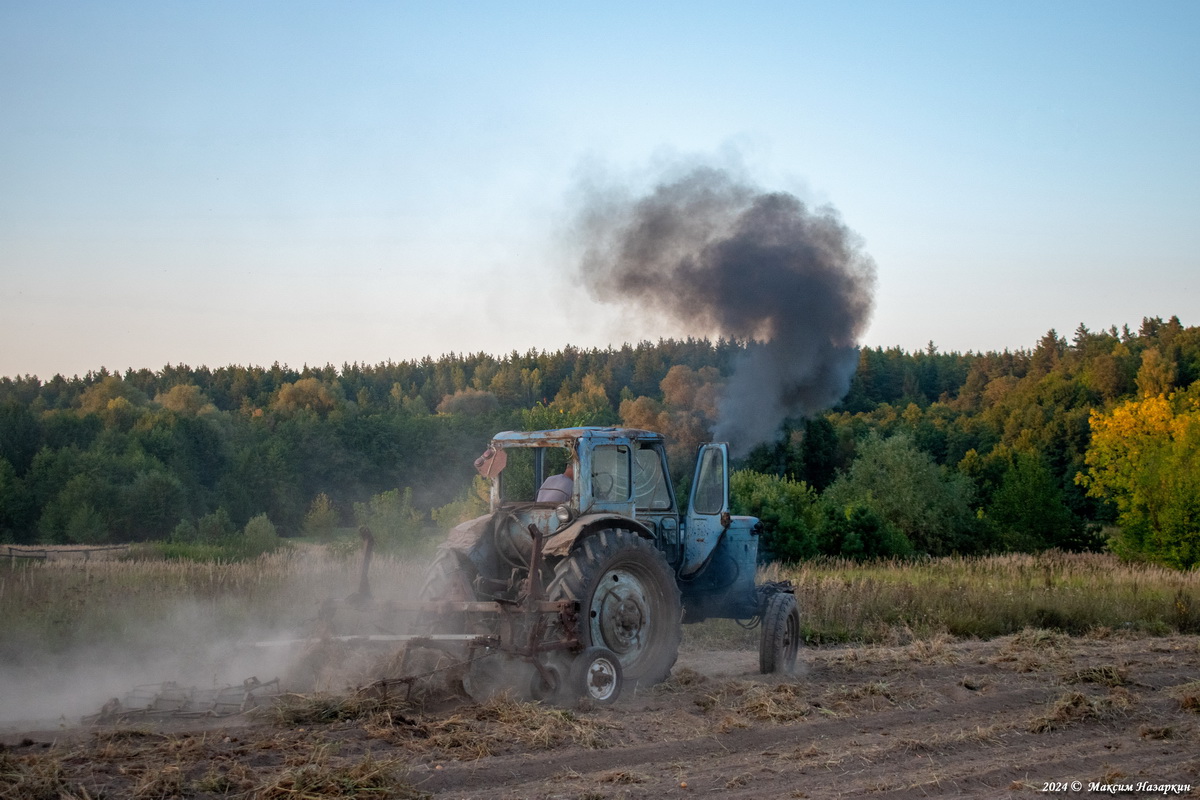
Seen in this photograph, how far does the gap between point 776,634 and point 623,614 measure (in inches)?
85.4

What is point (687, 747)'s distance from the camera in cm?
719

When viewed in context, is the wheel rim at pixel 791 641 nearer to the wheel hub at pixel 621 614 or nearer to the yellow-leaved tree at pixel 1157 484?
the wheel hub at pixel 621 614

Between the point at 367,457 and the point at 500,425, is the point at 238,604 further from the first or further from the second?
the point at 367,457

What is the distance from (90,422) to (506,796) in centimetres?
6141

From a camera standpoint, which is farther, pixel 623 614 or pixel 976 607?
pixel 976 607

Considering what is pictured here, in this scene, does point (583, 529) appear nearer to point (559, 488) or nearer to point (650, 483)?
point (559, 488)

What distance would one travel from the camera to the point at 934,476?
4469 centimetres

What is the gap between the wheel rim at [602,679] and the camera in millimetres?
8445

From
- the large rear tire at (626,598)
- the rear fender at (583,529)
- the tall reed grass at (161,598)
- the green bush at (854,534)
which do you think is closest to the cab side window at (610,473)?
the rear fender at (583,529)

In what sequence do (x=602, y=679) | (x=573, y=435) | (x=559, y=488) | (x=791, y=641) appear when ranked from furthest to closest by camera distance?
(x=791, y=641) < (x=559, y=488) < (x=573, y=435) < (x=602, y=679)

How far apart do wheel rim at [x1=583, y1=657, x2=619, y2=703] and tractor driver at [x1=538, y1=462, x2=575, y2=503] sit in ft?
5.53

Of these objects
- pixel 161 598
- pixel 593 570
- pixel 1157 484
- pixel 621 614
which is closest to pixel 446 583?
pixel 593 570

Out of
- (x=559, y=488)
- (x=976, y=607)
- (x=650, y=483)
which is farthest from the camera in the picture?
(x=976, y=607)

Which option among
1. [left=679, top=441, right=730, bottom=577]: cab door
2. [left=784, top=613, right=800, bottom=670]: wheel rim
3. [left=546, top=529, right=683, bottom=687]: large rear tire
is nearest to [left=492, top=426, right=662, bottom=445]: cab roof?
[left=679, top=441, right=730, bottom=577]: cab door
